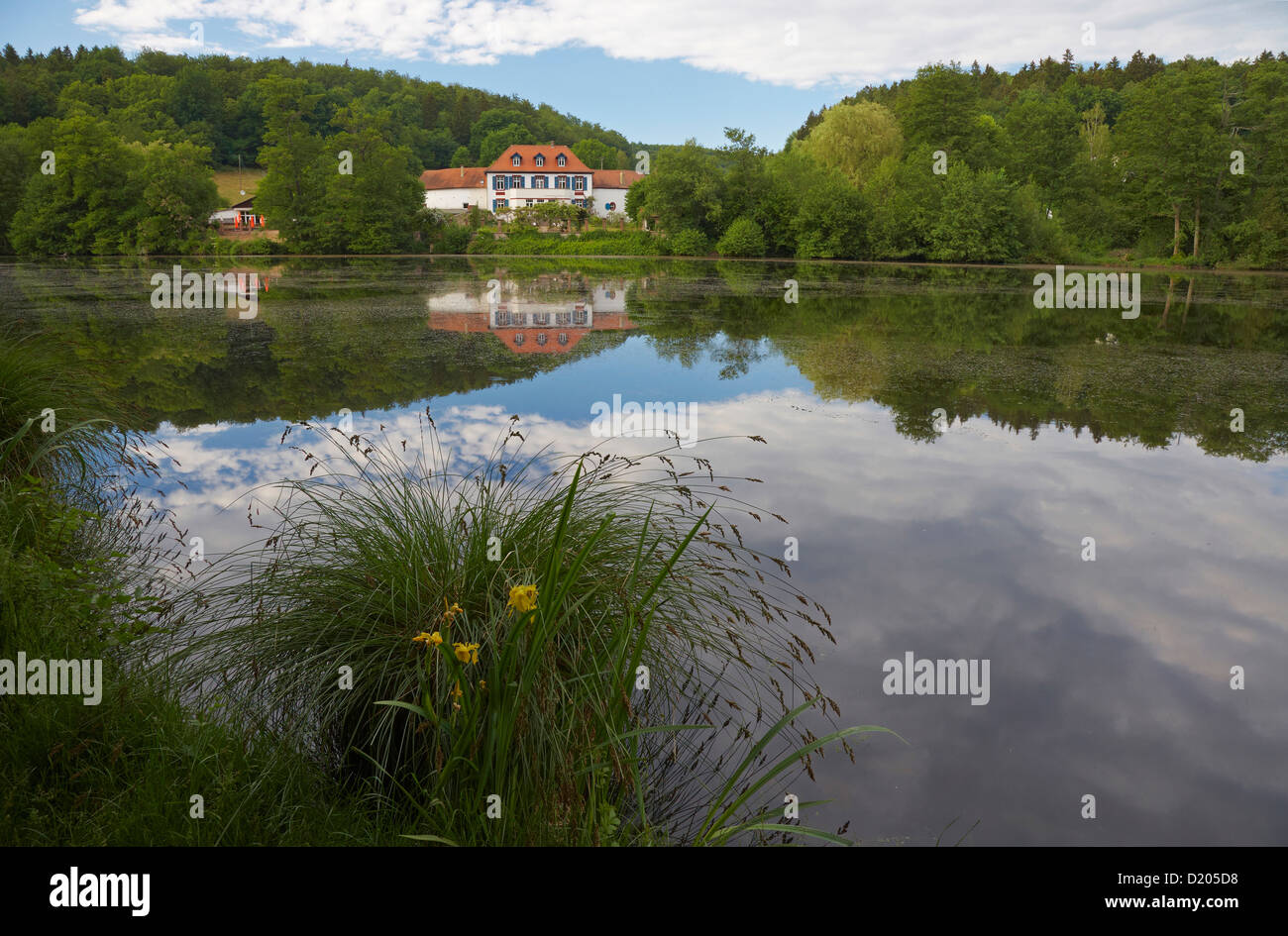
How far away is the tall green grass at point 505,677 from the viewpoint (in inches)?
85.4

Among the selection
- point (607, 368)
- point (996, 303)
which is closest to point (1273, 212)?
point (996, 303)

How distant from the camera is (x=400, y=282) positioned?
25.4m

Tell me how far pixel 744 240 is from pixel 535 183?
3474 centimetres

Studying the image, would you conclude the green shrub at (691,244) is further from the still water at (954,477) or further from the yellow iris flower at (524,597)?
the yellow iris flower at (524,597)

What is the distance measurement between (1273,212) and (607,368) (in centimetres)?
3788

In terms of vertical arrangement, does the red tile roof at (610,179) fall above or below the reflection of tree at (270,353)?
above
